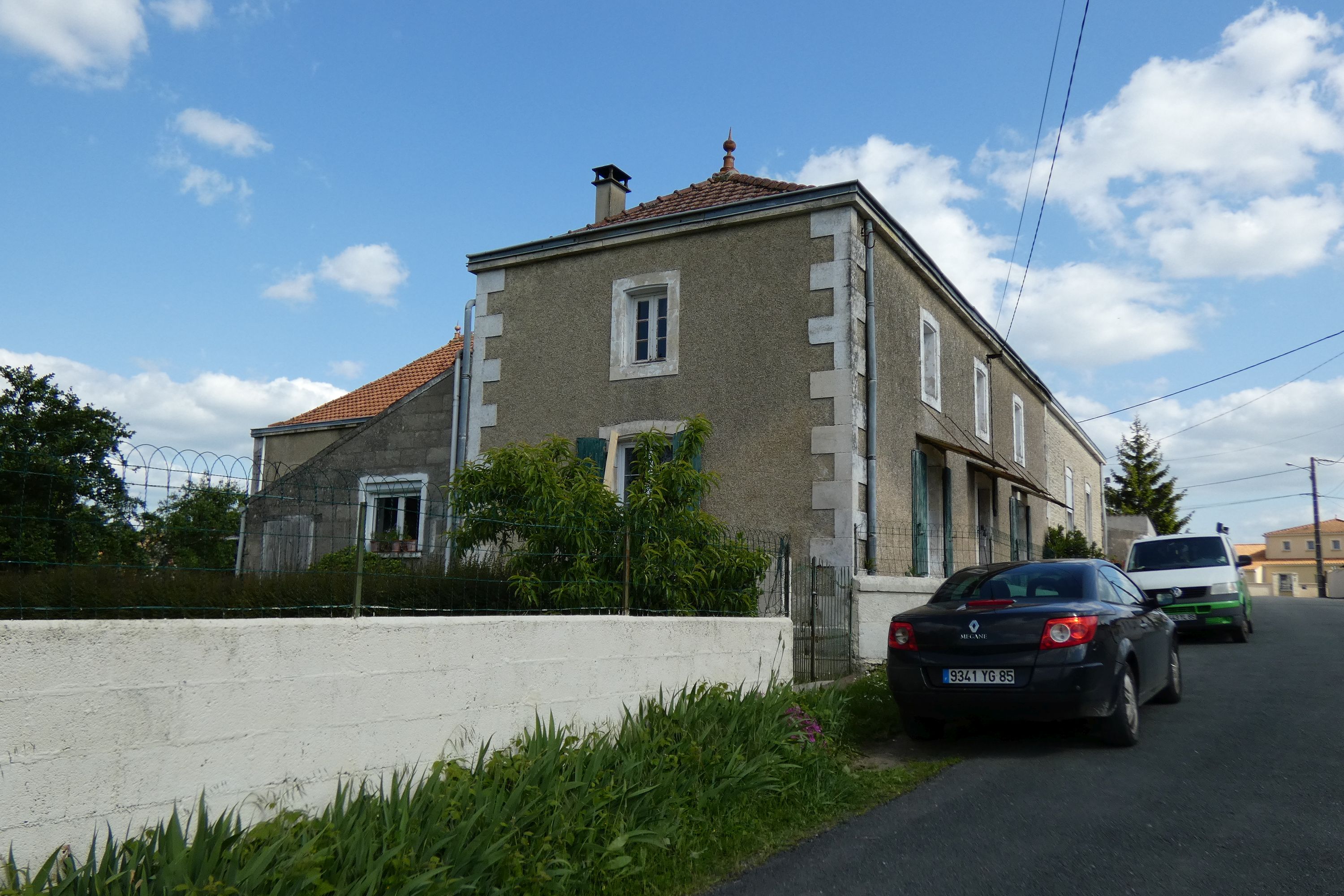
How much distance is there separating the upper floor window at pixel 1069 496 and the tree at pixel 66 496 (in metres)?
25.5

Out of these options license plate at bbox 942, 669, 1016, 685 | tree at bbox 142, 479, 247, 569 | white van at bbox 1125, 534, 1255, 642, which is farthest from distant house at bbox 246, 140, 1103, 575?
tree at bbox 142, 479, 247, 569

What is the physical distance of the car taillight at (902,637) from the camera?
24.0 ft

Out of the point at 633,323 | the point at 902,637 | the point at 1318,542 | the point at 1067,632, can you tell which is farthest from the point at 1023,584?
the point at 1318,542

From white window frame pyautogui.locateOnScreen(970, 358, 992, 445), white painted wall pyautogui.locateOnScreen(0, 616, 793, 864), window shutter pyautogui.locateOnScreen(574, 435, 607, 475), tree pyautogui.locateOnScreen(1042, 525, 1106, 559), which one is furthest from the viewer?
tree pyautogui.locateOnScreen(1042, 525, 1106, 559)

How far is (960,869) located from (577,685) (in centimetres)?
244

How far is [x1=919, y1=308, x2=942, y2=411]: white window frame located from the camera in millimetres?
14883

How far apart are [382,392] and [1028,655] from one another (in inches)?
590

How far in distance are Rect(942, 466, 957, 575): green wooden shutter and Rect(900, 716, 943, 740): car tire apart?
317 inches

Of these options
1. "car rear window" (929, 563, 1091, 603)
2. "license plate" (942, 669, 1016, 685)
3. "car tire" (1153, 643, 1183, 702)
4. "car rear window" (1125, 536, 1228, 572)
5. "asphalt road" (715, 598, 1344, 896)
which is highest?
"car rear window" (1125, 536, 1228, 572)

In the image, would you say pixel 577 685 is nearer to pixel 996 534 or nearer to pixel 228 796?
pixel 228 796

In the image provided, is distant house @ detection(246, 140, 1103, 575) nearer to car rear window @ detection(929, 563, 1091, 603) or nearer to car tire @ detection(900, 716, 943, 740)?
car rear window @ detection(929, 563, 1091, 603)

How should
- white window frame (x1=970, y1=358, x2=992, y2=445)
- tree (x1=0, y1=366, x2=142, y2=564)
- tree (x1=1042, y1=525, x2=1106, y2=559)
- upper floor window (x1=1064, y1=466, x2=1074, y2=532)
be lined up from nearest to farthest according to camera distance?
tree (x1=0, y1=366, x2=142, y2=564), white window frame (x1=970, y1=358, x2=992, y2=445), tree (x1=1042, y1=525, x2=1106, y2=559), upper floor window (x1=1064, y1=466, x2=1074, y2=532)

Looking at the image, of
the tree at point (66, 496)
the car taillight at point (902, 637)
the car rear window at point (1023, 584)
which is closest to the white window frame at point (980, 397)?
the car rear window at point (1023, 584)

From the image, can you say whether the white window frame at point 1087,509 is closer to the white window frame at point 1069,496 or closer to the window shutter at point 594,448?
the white window frame at point 1069,496
